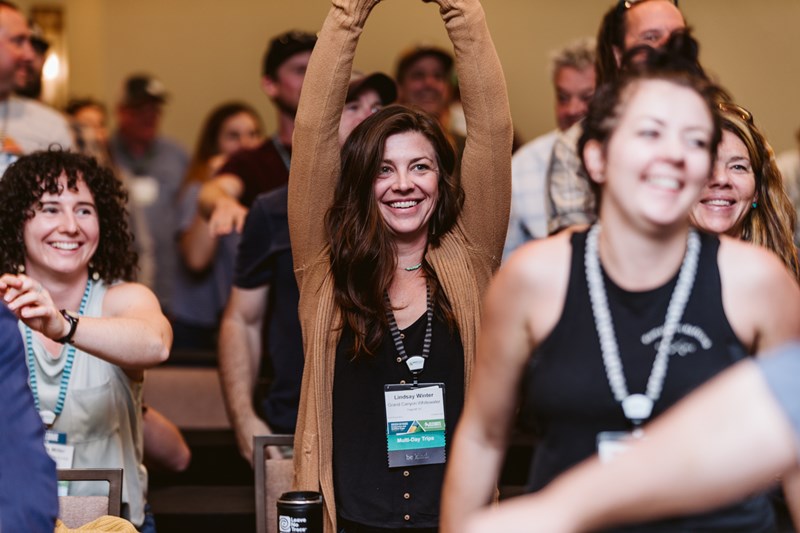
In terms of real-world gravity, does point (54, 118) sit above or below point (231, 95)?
below

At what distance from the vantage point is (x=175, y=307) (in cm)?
548

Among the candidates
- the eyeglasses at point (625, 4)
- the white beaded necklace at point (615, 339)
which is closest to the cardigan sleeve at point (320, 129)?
the white beaded necklace at point (615, 339)

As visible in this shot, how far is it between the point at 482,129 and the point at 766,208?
2.55 ft

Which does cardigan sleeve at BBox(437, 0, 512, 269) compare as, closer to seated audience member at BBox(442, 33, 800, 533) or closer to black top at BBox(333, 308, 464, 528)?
black top at BBox(333, 308, 464, 528)

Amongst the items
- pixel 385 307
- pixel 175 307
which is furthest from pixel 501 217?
pixel 175 307

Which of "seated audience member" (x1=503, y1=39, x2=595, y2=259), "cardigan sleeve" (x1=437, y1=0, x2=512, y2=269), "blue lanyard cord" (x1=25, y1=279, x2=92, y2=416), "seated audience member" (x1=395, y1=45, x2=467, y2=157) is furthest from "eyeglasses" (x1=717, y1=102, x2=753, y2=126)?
"seated audience member" (x1=395, y1=45, x2=467, y2=157)

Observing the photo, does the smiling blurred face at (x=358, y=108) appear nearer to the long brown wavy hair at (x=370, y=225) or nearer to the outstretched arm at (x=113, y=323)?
the long brown wavy hair at (x=370, y=225)

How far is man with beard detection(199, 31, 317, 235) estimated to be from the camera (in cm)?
404

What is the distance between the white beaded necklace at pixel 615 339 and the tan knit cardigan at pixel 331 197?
899mm

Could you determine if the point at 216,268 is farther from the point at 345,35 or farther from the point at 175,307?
the point at 345,35

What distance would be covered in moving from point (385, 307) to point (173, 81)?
A: 5714 mm

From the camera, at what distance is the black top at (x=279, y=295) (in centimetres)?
333

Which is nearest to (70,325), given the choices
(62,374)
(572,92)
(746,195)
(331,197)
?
(62,374)

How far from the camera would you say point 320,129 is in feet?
8.92
